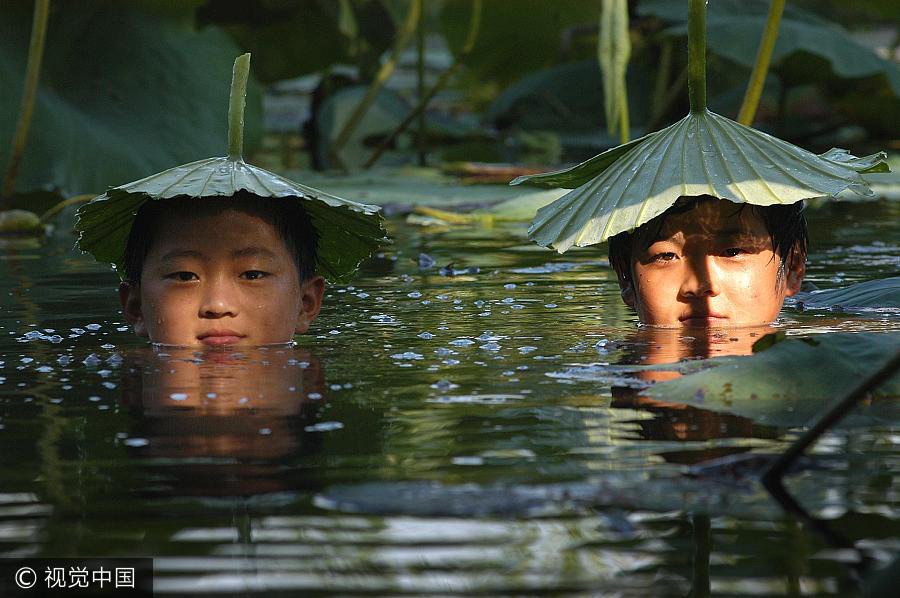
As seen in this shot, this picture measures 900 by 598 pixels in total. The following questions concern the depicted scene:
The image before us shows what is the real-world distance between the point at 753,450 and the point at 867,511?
0.29 m

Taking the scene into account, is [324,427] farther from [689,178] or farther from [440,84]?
[440,84]

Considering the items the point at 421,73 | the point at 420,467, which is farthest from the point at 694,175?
the point at 421,73

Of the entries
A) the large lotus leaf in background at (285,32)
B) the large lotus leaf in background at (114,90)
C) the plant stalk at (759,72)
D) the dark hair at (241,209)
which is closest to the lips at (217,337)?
the dark hair at (241,209)

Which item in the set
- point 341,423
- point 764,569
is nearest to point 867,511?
point 764,569

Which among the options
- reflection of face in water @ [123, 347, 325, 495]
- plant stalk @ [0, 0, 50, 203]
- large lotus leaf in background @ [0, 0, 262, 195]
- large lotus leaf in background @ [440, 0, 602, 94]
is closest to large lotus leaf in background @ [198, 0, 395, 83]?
large lotus leaf in background @ [440, 0, 602, 94]

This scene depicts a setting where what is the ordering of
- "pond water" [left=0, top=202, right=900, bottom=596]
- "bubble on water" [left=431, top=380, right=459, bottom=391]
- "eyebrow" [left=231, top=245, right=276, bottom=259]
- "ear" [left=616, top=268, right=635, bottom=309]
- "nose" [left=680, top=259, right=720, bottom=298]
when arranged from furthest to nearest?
"ear" [left=616, top=268, right=635, bottom=309] < "nose" [left=680, top=259, right=720, bottom=298] < "eyebrow" [left=231, top=245, right=276, bottom=259] < "bubble on water" [left=431, top=380, right=459, bottom=391] < "pond water" [left=0, top=202, right=900, bottom=596]

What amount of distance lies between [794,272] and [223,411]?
4.83ft

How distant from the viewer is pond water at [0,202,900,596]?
4.71 ft

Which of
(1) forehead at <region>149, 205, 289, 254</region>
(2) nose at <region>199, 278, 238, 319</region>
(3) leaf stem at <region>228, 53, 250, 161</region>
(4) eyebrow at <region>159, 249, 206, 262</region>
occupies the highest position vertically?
(3) leaf stem at <region>228, 53, 250, 161</region>

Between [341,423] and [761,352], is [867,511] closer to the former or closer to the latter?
[761,352]

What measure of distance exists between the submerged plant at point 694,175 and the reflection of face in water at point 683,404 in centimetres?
25

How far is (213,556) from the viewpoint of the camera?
4.80ft

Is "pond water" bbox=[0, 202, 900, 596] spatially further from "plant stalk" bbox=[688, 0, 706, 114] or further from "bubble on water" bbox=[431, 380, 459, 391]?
"plant stalk" bbox=[688, 0, 706, 114]

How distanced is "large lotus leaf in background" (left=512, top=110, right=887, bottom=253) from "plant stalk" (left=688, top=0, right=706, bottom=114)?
0.05m
